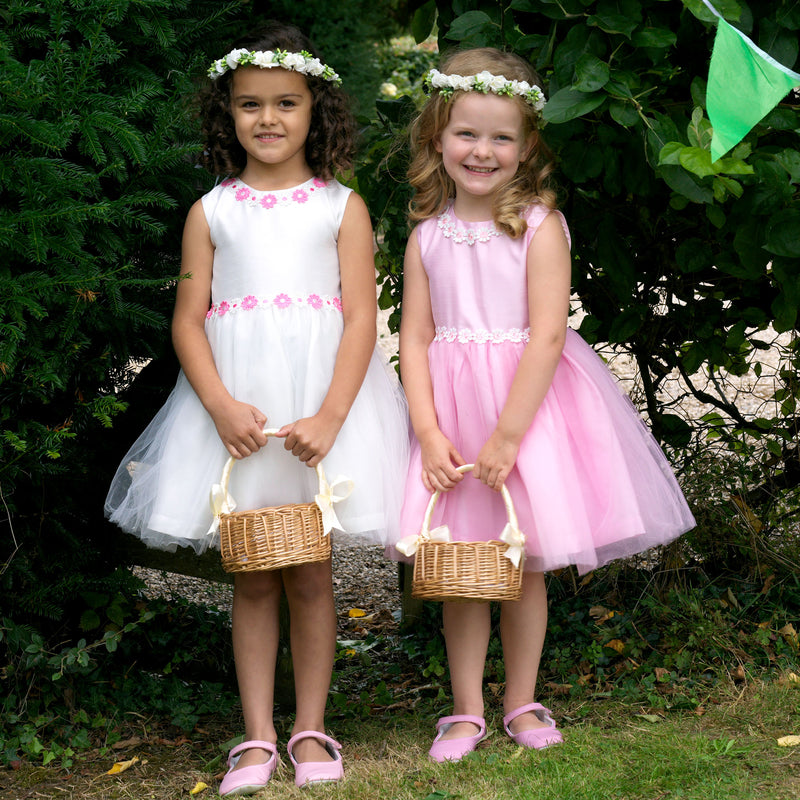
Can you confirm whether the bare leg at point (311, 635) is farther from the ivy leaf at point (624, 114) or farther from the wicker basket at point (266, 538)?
the ivy leaf at point (624, 114)

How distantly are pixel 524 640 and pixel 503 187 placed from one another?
47.2 inches

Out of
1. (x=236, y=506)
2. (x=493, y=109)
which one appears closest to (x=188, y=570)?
(x=236, y=506)

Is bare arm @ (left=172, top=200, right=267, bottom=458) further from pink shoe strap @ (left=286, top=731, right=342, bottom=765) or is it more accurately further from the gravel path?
the gravel path

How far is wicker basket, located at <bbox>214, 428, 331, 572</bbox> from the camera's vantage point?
2.41m

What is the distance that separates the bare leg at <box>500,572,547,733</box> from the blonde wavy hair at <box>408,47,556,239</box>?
95 cm

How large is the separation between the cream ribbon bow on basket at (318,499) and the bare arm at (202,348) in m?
Answer: 0.05

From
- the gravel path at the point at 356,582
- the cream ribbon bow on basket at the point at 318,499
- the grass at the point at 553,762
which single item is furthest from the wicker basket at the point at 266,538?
the gravel path at the point at 356,582

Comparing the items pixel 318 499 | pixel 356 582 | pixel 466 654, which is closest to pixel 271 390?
pixel 318 499

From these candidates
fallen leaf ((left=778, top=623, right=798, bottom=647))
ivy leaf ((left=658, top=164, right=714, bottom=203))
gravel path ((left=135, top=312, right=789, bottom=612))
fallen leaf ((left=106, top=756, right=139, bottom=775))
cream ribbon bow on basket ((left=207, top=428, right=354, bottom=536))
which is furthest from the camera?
gravel path ((left=135, top=312, right=789, bottom=612))

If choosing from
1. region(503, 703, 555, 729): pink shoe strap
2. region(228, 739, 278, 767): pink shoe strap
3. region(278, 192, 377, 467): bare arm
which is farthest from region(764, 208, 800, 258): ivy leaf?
region(228, 739, 278, 767): pink shoe strap

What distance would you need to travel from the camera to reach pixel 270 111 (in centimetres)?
265

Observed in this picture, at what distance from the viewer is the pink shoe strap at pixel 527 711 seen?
276cm

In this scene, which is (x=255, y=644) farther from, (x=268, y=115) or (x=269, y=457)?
(x=268, y=115)

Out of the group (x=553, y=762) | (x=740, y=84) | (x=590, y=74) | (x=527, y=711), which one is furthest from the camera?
(x=527, y=711)
